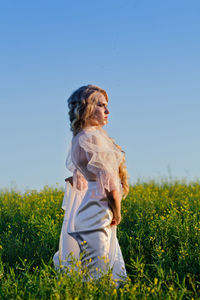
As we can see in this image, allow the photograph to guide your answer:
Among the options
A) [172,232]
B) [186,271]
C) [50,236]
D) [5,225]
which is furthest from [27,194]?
[186,271]

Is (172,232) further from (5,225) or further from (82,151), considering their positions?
(5,225)

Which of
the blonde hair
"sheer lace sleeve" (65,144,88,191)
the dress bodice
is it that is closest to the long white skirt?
the dress bodice

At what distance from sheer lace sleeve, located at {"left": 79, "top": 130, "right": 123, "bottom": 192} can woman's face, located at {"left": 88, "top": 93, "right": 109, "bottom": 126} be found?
0.47 ft

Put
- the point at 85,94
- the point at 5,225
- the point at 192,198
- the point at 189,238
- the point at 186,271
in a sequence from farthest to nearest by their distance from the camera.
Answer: the point at 192,198, the point at 5,225, the point at 189,238, the point at 186,271, the point at 85,94

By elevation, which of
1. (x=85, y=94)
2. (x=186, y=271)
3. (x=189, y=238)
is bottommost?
(x=186, y=271)

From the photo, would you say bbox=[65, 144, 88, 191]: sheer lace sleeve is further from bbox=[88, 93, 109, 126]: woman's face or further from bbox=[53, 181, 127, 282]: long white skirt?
bbox=[88, 93, 109, 126]: woman's face

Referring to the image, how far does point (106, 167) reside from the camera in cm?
394

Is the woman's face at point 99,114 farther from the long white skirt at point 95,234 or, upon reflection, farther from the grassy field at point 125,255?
the grassy field at point 125,255

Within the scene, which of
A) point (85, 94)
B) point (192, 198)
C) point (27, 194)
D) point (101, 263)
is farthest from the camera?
point (27, 194)

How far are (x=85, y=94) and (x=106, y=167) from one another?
88 cm

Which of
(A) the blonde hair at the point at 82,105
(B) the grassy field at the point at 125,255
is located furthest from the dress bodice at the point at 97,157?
(B) the grassy field at the point at 125,255

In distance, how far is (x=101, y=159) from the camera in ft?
12.8

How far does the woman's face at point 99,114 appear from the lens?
4.16m

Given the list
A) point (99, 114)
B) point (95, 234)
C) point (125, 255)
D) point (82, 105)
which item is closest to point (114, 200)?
point (95, 234)
